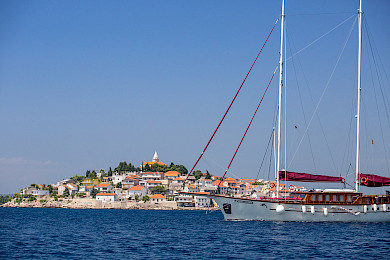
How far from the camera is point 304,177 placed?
48.7m

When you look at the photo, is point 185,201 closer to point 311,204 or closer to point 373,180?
point 373,180

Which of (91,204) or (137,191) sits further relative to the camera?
(137,191)

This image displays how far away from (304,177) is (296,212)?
14.8 feet

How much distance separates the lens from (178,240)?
3494cm

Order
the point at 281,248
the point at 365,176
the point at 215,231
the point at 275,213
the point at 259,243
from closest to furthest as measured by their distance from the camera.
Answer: the point at 281,248
the point at 259,243
the point at 215,231
the point at 275,213
the point at 365,176

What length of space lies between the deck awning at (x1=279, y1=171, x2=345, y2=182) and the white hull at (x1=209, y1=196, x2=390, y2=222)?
3.13 meters

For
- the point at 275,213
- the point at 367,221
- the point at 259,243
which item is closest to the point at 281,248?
the point at 259,243

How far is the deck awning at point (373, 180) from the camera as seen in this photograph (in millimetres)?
49969

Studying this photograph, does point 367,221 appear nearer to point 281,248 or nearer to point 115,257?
point 281,248

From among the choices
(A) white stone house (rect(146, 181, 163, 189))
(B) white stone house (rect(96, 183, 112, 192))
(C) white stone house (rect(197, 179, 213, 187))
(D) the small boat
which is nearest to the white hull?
(D) the small boat

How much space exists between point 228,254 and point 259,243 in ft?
16.2

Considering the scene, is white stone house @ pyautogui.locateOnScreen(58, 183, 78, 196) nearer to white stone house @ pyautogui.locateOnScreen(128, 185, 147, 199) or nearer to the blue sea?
white stone house @ pyautogui.locateOnScreen(128, 185, 147, 199)

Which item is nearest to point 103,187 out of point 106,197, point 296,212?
point 106,197

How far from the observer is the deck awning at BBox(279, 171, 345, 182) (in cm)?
4766
